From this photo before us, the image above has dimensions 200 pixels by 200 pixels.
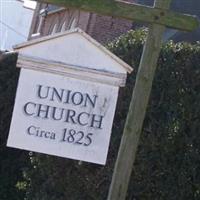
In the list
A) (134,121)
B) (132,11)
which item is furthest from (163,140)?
(132,11)

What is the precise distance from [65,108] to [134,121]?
0.57m

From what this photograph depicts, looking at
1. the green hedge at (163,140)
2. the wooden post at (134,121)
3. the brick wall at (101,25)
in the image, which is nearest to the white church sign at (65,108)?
the wooden post at (134,121)

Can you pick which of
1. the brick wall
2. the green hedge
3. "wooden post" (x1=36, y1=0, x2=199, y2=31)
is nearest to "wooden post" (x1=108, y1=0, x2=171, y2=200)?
"wooden post" (x1=36, y1=0, x2=199, y2=31)

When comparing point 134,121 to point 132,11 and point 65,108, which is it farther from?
point 132,11

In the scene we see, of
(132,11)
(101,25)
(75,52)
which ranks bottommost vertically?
(75,52)

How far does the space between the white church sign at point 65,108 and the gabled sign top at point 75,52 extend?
0.02 metres

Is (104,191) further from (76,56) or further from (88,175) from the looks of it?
(76,56)

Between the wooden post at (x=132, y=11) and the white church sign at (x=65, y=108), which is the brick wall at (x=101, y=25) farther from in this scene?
the white church sign at (x=65, y=108)

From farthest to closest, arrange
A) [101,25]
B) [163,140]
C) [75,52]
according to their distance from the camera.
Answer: [101,25], [163,140], [75,52]

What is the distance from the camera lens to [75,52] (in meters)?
5.96

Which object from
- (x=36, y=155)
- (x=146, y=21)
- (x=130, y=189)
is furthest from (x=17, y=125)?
(x=36, y=155)

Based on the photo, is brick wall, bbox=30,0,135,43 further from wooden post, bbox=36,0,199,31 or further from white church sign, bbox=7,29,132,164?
white church sign, bbox=7,29,132,164

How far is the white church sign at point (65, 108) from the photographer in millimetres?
5832

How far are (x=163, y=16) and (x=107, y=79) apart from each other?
70cm
